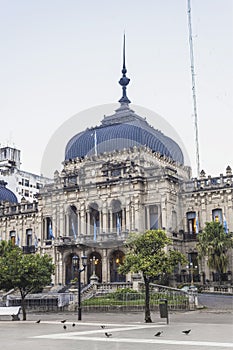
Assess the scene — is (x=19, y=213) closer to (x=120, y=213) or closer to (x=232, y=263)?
(x=120, y=213)

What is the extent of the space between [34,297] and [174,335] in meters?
34.2

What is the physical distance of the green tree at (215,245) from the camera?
55.7m

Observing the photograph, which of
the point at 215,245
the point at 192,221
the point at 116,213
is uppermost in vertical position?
the point at 116,213

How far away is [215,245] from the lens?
182ft

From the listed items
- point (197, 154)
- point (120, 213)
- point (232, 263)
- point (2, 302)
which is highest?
point (197, 154)

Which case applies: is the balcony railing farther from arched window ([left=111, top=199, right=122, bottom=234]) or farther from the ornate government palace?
arched window ([left=111, top=199, right=122, bottom=234])

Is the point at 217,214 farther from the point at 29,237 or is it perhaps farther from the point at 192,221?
the point at 29,237

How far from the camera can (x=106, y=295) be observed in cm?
5000

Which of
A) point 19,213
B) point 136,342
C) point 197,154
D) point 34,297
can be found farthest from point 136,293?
point 19,213

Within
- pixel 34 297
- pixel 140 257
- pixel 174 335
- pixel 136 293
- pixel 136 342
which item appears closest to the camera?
pixel 136 342

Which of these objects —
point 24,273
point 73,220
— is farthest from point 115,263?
point 24,273

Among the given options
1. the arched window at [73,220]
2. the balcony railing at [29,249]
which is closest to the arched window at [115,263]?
the arched window at [73,220]

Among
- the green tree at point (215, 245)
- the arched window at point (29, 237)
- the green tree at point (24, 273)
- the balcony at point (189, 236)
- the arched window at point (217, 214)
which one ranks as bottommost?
the green tree at point (24, 273)

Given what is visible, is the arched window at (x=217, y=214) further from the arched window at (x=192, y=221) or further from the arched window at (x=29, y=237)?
the arched window at (x=29, y=237)
